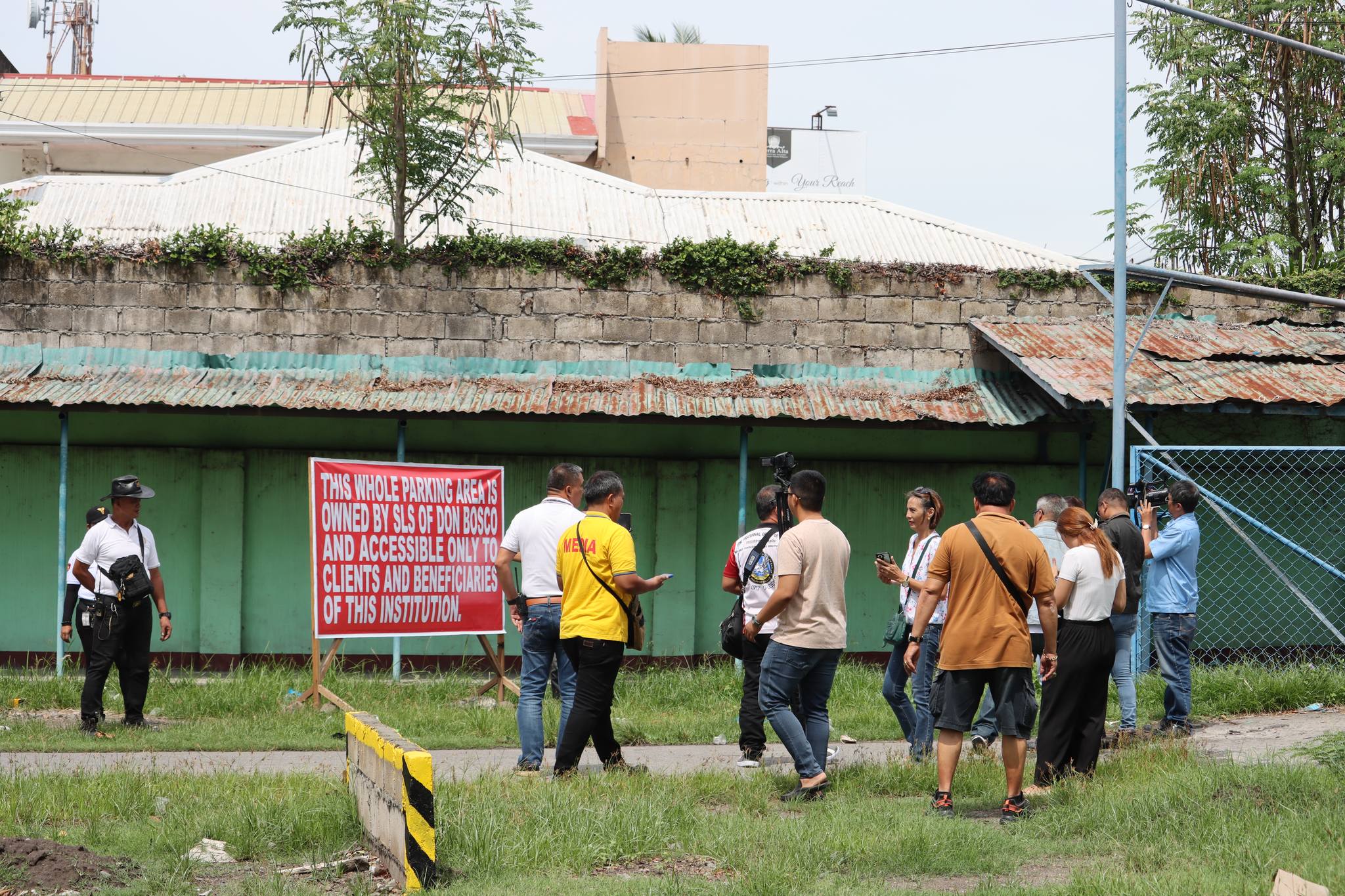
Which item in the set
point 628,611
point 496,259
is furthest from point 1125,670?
point 496,259

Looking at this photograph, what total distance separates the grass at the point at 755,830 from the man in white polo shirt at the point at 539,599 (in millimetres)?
546

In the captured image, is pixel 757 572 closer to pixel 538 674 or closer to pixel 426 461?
pixel 538 674

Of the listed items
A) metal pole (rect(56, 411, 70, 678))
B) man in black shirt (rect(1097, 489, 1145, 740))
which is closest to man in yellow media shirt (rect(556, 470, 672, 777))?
man in black shirt (rect(1097, 489, 1145, 740))

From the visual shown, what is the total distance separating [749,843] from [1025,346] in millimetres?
7451

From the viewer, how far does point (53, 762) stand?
8.10m

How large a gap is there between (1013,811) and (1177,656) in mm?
2999

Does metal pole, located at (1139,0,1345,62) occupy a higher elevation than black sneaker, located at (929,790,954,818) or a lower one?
higher

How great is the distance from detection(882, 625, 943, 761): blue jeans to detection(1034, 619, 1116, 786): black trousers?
83 centimetres

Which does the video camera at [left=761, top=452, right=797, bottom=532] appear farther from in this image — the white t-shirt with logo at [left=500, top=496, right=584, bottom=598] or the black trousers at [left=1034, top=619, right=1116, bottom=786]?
the black trousers at [left=1034, top=619, right=1116, bottom=786]

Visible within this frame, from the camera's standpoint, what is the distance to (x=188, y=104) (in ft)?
95.5

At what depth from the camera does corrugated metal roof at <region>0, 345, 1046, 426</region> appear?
11.5 m

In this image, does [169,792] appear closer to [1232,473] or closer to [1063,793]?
[1063,793]

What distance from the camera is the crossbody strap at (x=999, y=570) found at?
6527 mm

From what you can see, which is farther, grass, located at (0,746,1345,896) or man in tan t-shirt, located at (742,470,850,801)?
man in tan t-shirt, located at (742,470,850,801)
